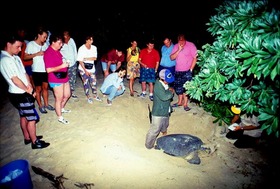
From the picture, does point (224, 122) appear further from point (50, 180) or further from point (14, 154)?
point (14, 154)

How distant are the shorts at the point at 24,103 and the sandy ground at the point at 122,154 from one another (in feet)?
2.70

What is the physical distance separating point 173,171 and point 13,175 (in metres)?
2.65

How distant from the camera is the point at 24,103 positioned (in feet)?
11.8

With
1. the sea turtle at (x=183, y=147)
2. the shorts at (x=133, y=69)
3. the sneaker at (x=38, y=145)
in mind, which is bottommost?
the sea turtle at (x=183, y=147)

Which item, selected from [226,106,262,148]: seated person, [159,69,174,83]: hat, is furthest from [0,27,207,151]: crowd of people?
[226,106,262,148]: seated person

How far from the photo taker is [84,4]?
10844mm

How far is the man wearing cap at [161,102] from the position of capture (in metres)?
4.11

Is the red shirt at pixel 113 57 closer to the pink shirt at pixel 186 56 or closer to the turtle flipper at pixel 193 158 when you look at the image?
the pink shirt at pixel 186 56

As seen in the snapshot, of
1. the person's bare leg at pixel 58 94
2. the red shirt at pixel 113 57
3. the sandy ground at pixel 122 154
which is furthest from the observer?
the red shirt at pixel 113 57

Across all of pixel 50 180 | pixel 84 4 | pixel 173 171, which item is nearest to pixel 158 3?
pixel 84 4

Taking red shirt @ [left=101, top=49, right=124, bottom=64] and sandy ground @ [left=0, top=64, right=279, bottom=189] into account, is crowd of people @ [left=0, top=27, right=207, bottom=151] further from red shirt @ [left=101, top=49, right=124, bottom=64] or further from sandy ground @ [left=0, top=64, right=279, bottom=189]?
sandy ground @ [left=0, top=64, right=279, bottom=189]

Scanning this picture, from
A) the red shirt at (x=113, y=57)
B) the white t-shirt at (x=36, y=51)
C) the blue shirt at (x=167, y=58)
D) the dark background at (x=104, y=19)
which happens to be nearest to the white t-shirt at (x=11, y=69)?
the white t-shirt at (x=36, y=51)

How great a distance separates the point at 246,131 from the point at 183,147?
1672 millimetres

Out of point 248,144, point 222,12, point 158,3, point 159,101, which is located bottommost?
point 248,144
